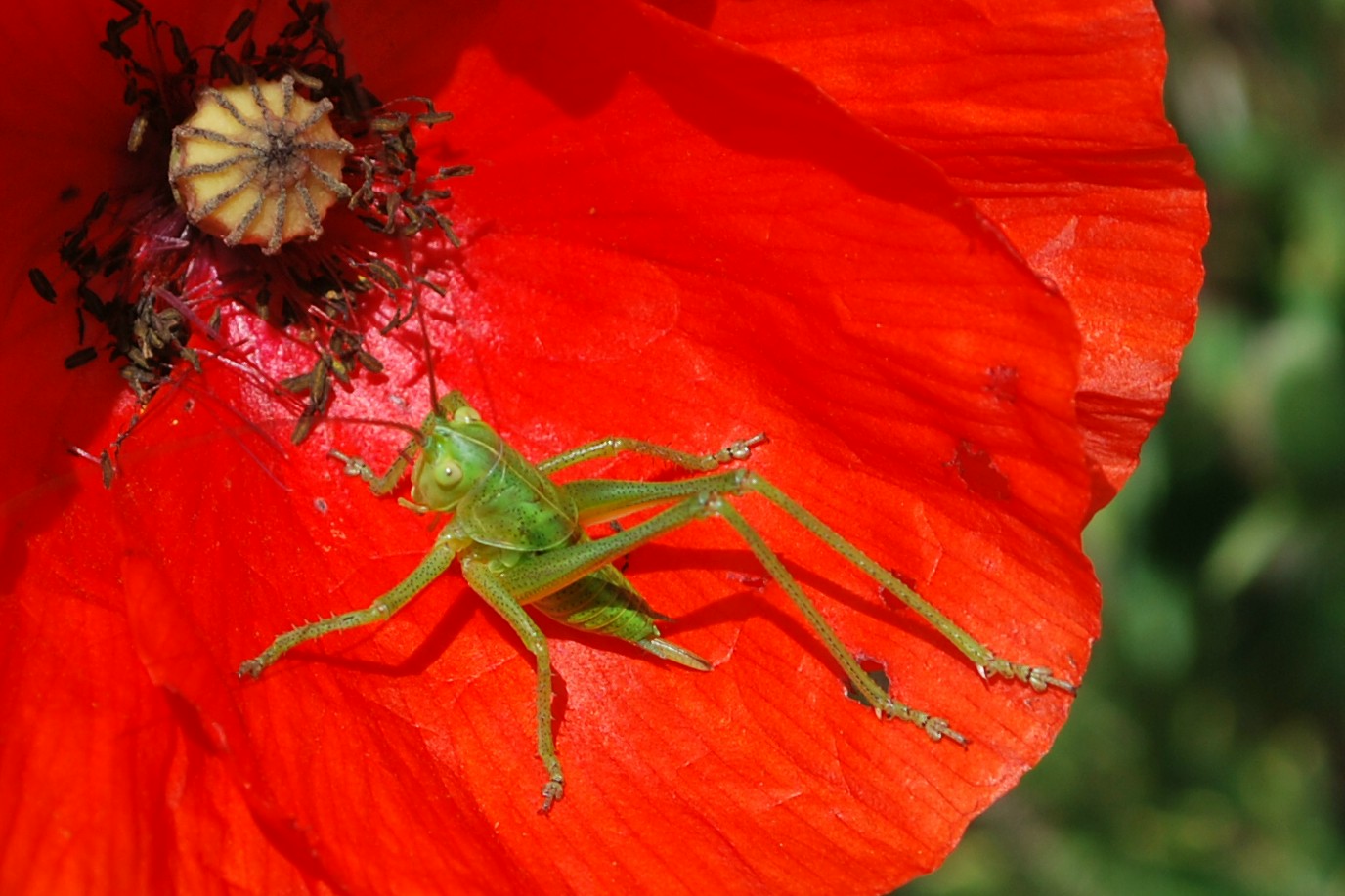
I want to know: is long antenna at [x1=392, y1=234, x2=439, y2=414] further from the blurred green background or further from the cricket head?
the blurred green background

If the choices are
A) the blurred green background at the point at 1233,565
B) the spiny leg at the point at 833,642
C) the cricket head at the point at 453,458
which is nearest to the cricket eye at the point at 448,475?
the cricket head at the point at 453,458

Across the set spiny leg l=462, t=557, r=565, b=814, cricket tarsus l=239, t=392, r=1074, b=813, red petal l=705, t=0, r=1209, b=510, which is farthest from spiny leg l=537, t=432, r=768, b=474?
red petal l=705, t=0, r=1209, b=510

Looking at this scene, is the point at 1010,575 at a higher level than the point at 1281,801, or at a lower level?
higher

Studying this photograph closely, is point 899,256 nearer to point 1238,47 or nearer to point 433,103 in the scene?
point 433,103

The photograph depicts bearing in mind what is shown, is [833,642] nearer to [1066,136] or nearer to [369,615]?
[369,615]

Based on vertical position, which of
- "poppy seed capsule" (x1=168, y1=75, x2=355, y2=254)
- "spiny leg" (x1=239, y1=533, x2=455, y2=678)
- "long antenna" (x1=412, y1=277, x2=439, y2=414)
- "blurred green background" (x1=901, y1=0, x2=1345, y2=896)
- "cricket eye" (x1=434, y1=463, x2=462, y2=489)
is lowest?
"blurred green background" (x1=901, y1=0, x2=1345, y2=896)

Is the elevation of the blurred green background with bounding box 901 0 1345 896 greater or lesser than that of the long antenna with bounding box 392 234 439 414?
lesser

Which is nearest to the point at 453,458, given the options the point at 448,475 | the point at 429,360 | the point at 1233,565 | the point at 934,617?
the point at 448,475

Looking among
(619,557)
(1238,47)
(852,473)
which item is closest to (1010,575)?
(852,473)
